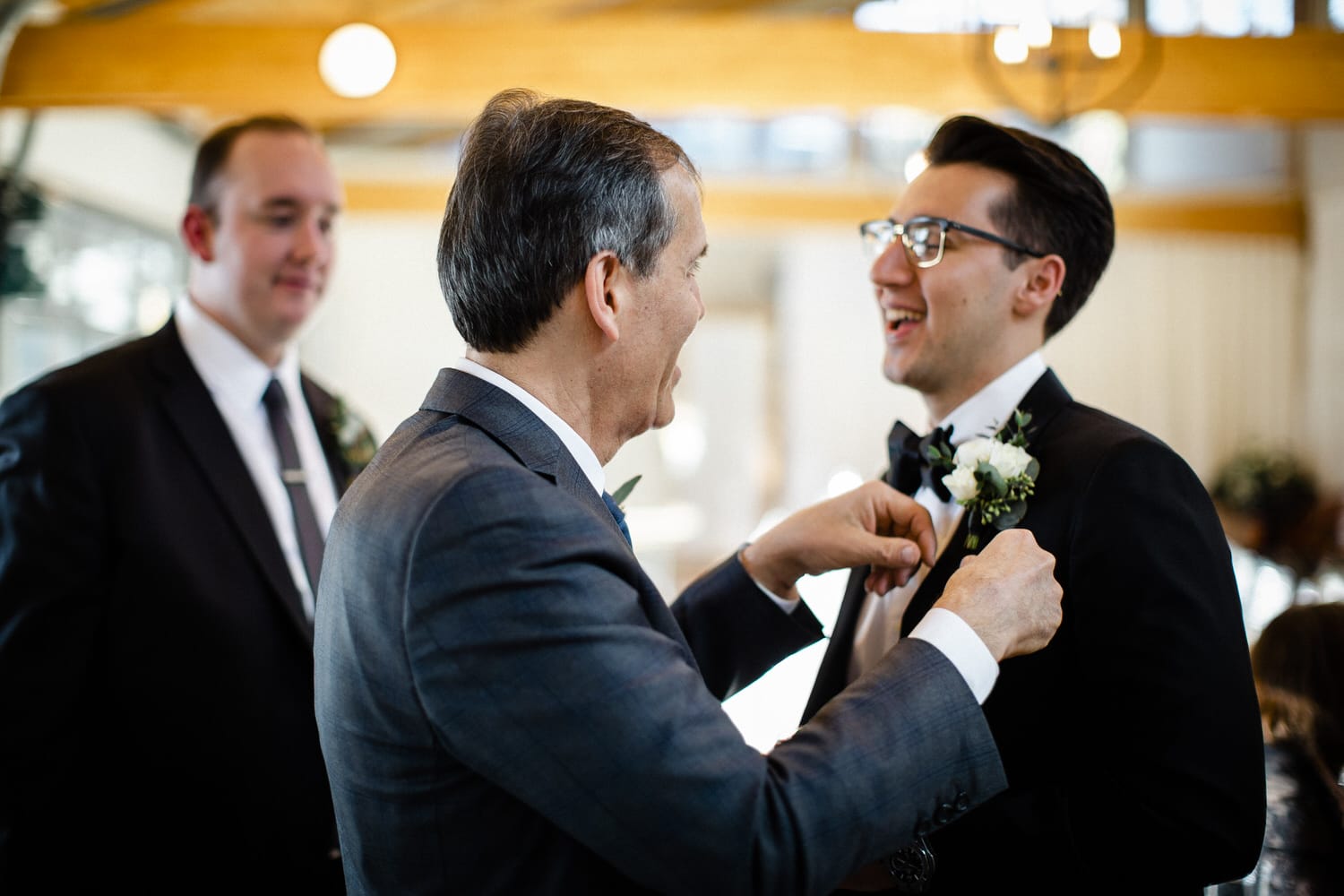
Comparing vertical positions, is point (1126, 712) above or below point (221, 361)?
below

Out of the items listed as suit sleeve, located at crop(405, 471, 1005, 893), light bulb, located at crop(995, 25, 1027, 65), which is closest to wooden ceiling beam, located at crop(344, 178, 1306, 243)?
light bulb, located at crop(995, 25, 1027, 65)

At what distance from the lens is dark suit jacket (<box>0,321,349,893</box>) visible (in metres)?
1.93

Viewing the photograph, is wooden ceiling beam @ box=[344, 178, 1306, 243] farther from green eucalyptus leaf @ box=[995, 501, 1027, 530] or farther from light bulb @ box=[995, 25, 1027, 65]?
green eucalyptus leaf @ box=[995, 501, 1027, 530]

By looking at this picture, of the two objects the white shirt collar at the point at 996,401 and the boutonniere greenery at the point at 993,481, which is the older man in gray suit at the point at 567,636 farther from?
the white shirt collar at the point at 996,401

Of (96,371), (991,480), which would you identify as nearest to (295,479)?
(96,371)

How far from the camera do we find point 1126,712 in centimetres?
140

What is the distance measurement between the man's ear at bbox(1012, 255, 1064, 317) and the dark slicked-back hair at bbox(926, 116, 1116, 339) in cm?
2

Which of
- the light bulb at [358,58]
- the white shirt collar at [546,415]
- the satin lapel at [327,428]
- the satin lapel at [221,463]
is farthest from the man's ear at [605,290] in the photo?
the light bulb at [358,58]

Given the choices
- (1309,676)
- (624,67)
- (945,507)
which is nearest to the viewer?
(945,507)

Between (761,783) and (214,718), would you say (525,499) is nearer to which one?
(761,783)

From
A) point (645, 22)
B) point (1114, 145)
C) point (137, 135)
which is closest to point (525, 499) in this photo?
point (645, 22)

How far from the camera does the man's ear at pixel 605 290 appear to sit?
1175 mm

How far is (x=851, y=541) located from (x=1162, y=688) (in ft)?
1.49

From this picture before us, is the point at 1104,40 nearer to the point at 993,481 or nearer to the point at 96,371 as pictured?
the point at 993,481
